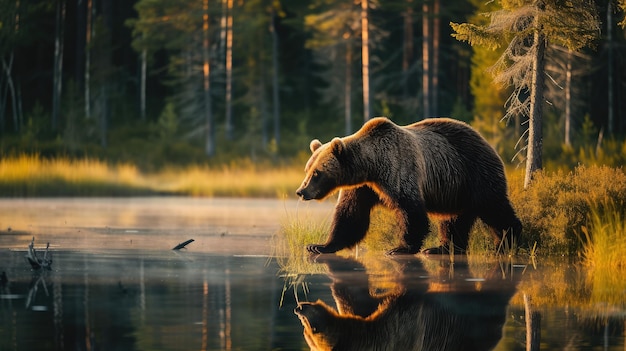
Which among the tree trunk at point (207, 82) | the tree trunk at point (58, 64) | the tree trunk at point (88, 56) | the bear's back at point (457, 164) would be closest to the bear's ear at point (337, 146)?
the bear's back at point (457, 164)

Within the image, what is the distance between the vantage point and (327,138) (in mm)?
54562

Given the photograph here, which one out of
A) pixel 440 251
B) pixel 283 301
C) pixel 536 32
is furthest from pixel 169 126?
pixel 283 301

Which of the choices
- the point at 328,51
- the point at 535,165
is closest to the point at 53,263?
the point at 535,165

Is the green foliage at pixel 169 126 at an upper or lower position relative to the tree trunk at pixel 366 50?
lower

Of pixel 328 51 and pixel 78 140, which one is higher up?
pixel 328 51

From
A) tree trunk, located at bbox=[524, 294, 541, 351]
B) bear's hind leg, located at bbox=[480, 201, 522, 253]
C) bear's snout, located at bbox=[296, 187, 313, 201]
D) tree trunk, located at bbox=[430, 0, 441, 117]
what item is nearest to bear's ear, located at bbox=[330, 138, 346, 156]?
bear's snout, located at bbox=[296, 187, 313, 201]

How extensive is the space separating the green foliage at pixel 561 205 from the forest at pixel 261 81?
593 inches

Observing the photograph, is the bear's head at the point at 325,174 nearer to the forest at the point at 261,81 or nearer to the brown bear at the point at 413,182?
the brown bear at the point at 413,182

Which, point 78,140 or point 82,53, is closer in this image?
→ point 78,140

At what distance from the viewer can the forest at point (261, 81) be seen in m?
41.2

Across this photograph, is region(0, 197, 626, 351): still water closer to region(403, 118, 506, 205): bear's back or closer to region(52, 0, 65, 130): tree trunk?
region(403, 118, 506, 205): bear's back

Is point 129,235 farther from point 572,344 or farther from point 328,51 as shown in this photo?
point 328,51

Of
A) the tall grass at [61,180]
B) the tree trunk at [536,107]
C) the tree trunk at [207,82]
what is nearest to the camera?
the tree trunk at [536,107]

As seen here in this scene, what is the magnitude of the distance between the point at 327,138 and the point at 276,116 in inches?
111
